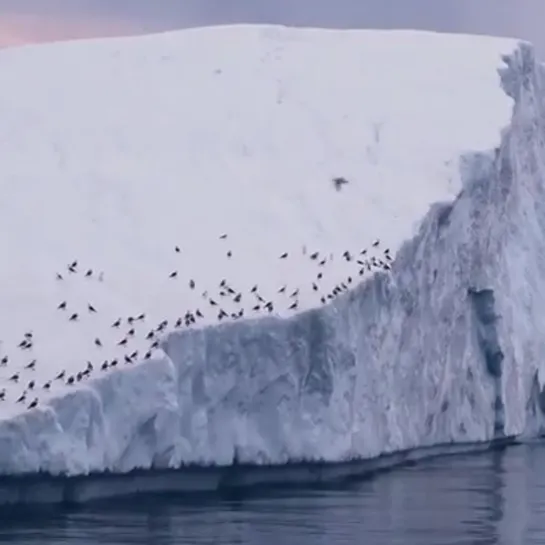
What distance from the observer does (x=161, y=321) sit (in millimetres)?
31109

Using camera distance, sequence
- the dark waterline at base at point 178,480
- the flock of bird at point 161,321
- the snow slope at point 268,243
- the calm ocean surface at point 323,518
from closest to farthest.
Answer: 1. the calm ocean surface at point 323,518
2. the dark waterline at base at point 178,480
3. the flock of bird at point 161,321
4. the snow slope at point 268,243

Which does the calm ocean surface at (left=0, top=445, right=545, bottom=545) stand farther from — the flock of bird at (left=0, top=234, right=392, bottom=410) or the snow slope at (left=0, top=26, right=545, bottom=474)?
the flock of bird at (left=0, top=234, right=392, bottom=410)

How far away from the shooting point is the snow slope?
29859mm

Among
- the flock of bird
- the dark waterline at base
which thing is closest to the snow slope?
the flock of bird

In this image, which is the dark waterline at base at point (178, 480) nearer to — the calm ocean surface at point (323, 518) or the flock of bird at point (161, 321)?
the calm ocean surface at point (323, 518)

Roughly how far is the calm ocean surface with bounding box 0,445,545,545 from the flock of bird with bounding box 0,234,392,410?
2.29m

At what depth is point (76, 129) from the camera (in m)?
41.8

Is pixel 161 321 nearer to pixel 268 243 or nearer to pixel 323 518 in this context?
pixel 268 243

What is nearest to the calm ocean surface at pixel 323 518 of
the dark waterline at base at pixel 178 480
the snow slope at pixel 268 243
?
the dark waterline at base at pixel 178 480

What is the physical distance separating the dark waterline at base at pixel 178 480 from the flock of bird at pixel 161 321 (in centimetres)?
134

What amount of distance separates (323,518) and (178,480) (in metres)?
3.63

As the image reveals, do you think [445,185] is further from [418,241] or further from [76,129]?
[76,129]

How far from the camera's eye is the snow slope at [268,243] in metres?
29.9

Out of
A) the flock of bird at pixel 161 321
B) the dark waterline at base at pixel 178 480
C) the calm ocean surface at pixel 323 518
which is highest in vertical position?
the flock of bird at pixel 161 321
